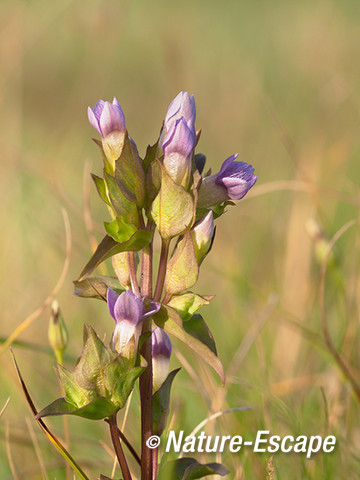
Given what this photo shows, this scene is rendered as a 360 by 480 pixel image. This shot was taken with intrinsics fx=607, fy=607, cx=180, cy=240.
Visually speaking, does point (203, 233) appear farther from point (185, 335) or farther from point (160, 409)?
point (160, 409)

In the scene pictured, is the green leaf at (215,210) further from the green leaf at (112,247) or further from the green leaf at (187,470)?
the green leaf at (187,470)

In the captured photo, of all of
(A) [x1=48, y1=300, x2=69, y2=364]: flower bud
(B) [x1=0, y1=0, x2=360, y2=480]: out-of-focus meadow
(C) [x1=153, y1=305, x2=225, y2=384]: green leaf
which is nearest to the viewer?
(C) [x1=153, y1=305, x2=225, y2=384]: green leaf

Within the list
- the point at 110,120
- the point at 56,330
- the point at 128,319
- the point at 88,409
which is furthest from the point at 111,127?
the point at 56,330

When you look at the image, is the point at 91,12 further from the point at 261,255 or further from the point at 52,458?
the point at 52,458

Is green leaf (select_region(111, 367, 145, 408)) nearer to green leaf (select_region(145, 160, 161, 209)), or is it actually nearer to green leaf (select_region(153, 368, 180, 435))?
green leaf (select_region(153, 368, 180, 435))

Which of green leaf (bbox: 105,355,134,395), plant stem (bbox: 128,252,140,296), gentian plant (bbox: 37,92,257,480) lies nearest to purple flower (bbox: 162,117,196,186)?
gentian plant (bbox: 37,92,257,480)

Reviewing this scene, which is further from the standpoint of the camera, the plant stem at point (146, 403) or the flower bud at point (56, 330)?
the flower bud at point (56, 330)

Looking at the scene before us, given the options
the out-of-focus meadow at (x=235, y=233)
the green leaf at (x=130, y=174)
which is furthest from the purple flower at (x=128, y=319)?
the out-of-focus meadow at (x=235, y=233)
